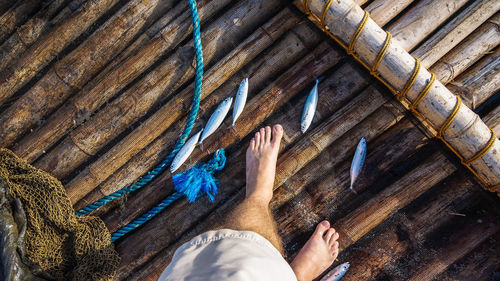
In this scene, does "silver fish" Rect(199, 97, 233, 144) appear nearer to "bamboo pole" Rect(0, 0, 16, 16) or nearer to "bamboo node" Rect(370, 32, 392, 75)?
"bamboo node" Rect(370, 32, 392, 75)

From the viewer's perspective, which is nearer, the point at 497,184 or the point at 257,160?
the point at 497,184

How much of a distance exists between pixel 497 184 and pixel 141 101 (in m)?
3.61

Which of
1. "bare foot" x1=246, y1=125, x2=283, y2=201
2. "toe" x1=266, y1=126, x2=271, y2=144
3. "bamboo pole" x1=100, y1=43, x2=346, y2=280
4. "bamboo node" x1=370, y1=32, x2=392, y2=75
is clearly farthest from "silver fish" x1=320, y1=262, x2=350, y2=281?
"bamboo node" x1=370, y1=32, x2=392, y2=75

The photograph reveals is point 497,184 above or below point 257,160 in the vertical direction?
below

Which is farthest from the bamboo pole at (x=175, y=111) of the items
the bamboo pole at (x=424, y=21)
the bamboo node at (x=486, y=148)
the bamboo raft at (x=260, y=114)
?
the bamboo node at (x=486, y=148)

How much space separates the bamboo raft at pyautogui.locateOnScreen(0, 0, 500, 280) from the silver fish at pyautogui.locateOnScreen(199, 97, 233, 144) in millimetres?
107

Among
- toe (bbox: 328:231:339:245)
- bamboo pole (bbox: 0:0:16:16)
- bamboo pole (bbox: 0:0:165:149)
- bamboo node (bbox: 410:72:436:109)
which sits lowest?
toe (bbox: 328:231:339:245)

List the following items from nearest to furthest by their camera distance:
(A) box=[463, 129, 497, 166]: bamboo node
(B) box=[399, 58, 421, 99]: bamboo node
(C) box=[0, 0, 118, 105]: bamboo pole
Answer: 1. (A) box=[463, 129, 497, 166]: bamboo node
2. (B) box=[399, 58, 421, 99]: bamboo node
3. (C) box=[0, 0, 118, 105]: bamboo pole

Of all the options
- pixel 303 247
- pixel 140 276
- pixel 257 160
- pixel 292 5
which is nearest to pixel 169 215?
pixel 140 276

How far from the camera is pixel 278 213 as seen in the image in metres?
3.56

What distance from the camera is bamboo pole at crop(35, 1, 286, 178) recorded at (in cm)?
371

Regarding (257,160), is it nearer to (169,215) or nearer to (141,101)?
(169,215)

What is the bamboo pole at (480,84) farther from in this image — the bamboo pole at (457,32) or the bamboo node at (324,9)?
the bamboo node at (324,9)

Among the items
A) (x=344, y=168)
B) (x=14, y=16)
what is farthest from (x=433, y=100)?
(x=14, y=16)
